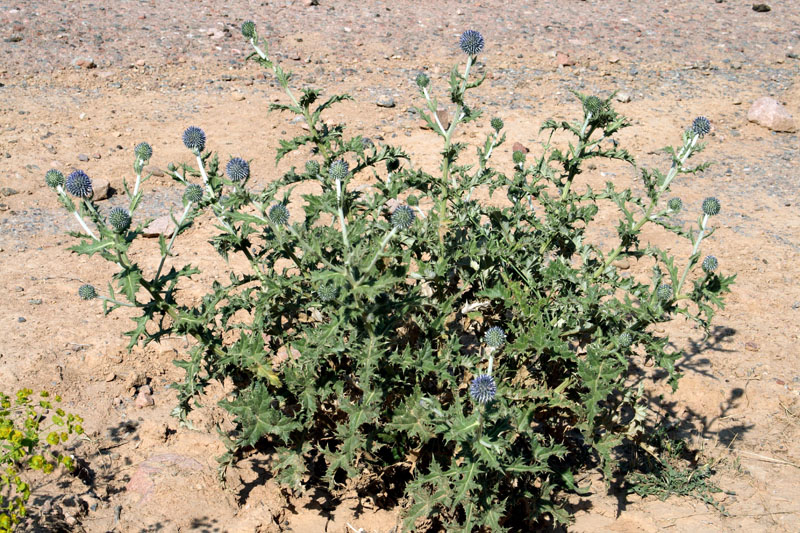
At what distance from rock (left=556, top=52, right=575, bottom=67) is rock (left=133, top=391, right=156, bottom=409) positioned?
9848mm

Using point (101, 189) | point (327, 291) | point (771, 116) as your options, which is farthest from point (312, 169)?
point (771, 116)

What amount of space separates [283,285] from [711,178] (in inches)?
289

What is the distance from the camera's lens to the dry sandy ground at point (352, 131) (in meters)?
4.91

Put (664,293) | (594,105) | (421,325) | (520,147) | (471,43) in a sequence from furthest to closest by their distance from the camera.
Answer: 1. (520,147)
2. (471,43)
3. (594,105)
4. (421,325)
5. (664,293)

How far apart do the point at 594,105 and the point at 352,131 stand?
19.4 ft

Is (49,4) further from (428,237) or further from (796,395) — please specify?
(796,395)

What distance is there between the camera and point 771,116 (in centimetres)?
1081

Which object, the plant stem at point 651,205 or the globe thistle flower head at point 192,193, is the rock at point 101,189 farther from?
the plant stem at point 651,205

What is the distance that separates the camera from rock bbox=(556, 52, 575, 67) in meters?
12.6

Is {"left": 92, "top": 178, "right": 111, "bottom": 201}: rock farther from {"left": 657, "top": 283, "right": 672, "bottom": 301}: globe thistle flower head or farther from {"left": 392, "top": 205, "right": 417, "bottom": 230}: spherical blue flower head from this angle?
{"left": 657, "top": 283, "right": 672, "bottom": 301}: globe thistle flower head

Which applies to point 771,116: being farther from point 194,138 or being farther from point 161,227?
point 194,138

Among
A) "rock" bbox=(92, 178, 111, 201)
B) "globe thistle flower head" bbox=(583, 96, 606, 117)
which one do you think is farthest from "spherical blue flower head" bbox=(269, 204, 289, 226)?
"rock" bbox=(92, 178, 111, 201)

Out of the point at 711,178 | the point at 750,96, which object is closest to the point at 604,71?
the point at 750,96

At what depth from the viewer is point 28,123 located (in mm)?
9570
